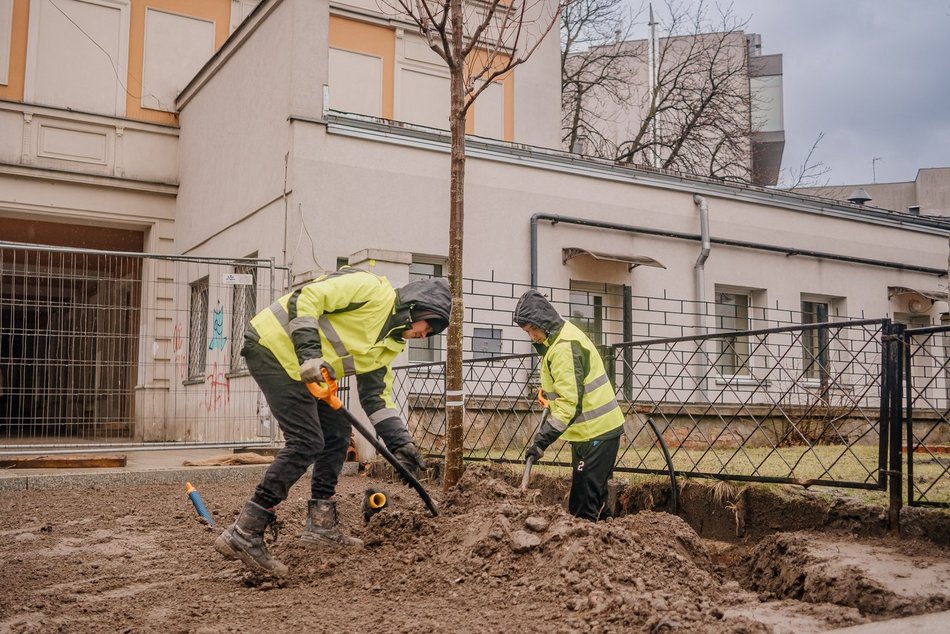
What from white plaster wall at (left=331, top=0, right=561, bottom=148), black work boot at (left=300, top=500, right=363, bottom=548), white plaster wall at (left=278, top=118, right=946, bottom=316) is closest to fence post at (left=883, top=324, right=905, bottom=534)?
black work boot at (left=300, top=500, right=363, bottom=548)

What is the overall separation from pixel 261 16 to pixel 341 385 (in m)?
5.57

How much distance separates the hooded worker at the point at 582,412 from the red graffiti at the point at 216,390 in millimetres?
6183

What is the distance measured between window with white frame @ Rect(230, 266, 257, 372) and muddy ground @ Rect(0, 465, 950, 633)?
4.93 metres

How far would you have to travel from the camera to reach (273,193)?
447 inches

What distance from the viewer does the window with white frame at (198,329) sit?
38.3 feet

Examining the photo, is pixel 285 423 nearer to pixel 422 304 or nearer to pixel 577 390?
pixel 422 304

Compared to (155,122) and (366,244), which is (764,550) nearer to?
(366,244)

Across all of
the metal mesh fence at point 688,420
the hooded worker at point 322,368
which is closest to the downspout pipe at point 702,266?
the metal mesh fence at point 688,420

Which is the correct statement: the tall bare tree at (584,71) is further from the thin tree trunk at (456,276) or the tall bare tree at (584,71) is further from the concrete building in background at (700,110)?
the thin tree trunk at (456,276)

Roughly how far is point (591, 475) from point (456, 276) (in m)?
1.63

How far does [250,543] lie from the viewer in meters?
4.66

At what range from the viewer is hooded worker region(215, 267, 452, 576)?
470 cm

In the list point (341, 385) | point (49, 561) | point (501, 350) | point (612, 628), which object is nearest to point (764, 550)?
point (612, 628)

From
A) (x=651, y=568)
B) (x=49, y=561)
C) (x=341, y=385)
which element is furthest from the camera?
(x=341, y=385)
